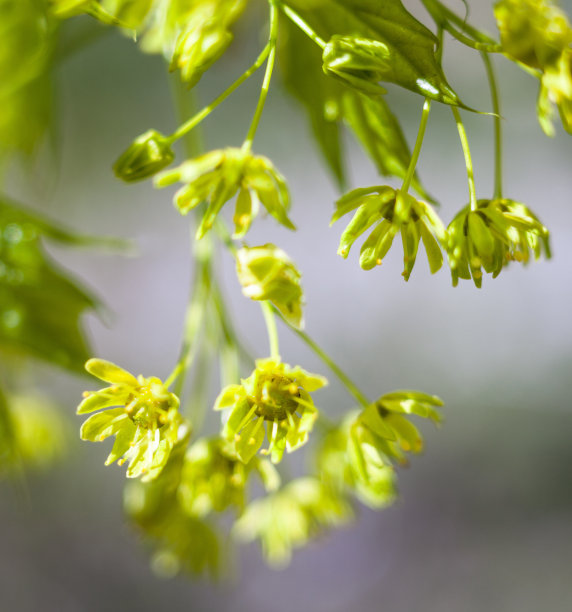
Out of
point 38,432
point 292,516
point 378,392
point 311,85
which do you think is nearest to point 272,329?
point 311,85

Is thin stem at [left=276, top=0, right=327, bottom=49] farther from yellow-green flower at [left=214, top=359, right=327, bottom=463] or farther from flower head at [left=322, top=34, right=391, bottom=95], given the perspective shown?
yellow-green flower at [left=214, top=359, right=327, bottom=463]

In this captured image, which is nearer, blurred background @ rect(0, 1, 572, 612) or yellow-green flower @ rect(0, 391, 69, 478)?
yellow-green flower @ rect(0, 391, 69, 478)

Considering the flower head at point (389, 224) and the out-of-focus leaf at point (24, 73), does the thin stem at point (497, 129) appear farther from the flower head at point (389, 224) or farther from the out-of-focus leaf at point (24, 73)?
the out-of-focus leaf at point (24, 73)

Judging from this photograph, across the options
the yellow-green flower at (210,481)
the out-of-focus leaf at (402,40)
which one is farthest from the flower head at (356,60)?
the yellow-green flower at (210,481)

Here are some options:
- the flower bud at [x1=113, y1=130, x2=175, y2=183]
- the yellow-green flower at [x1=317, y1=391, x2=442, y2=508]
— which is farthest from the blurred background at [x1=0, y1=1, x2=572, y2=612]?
the flower bud at [x1=113, y1=130, x2=175, y2=183]

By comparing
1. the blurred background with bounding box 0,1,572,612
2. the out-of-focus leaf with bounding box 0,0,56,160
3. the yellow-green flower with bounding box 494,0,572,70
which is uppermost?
the yellow-green flower with bounding box 494,0,572,70

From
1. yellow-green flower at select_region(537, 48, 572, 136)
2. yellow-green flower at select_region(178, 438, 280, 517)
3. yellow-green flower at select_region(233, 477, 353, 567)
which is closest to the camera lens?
yellow-green flower at select_region(537, 48, 572, 136)

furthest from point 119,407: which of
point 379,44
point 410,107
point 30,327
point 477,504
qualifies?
point 477,504
